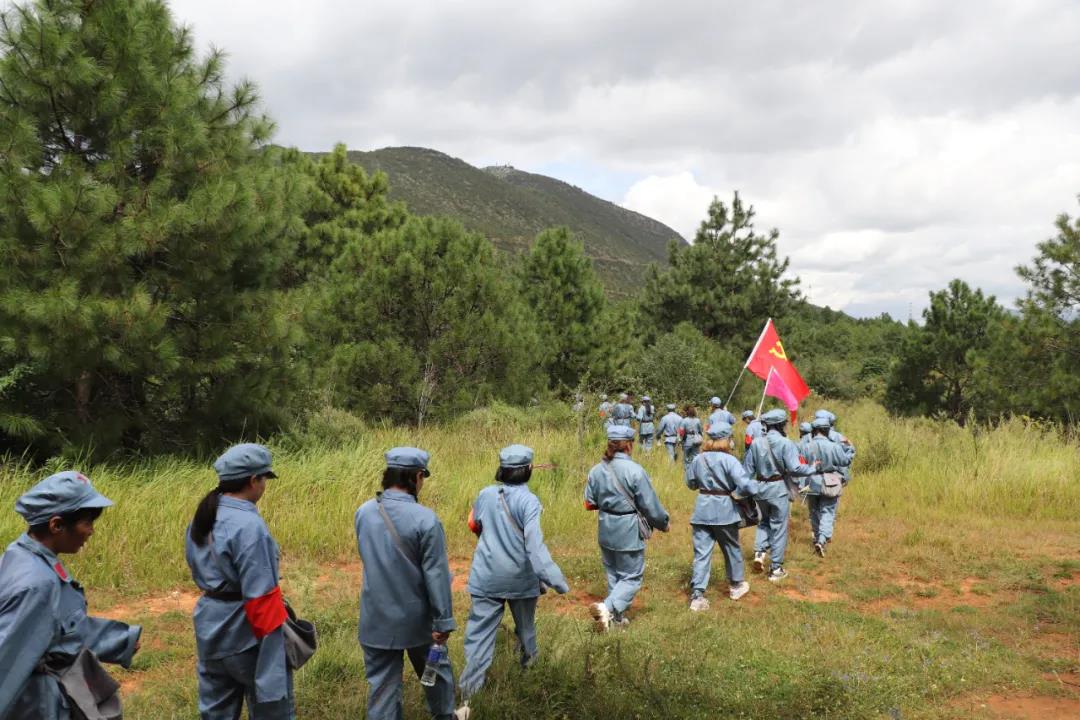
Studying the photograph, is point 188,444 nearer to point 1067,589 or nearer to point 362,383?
point 362,383

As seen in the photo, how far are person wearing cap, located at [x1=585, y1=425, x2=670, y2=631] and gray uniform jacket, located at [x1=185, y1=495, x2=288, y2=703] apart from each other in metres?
3.13

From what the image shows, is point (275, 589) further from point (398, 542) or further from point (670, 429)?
point (670, 429)

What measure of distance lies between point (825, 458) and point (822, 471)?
0.54ft

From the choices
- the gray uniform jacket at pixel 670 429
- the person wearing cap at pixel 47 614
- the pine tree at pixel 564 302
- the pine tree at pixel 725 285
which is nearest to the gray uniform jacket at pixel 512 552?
the person wearing cap at pixel 47 614

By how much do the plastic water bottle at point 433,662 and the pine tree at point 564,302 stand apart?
16675 mm

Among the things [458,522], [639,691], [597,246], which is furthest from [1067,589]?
[597,246]

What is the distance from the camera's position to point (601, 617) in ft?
18.2

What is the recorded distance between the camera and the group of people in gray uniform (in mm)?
2387

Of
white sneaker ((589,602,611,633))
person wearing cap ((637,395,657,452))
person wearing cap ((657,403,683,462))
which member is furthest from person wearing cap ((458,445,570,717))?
person wearing cap ((637,395,657,452))

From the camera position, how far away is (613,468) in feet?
19.1

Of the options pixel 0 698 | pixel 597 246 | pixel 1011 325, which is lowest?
pixel 0 698

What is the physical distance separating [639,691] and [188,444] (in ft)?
24.4

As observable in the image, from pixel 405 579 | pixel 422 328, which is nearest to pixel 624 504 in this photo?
pixel 405 579

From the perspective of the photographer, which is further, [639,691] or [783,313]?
[783,313]
